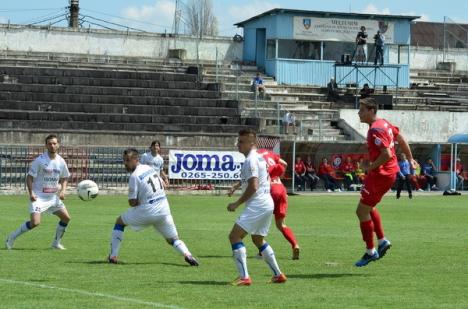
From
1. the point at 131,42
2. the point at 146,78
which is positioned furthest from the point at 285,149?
the point at 131,42

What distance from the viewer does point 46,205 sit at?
17.3m

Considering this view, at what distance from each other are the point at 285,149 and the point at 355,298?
32.6m

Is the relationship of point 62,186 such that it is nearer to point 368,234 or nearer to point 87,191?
point 87,191

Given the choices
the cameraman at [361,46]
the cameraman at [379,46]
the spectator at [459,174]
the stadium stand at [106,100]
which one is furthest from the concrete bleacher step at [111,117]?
the cameraman at [379,46]

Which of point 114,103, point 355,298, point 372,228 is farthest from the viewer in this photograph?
point 114,103

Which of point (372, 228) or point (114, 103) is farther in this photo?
point (114, 103)

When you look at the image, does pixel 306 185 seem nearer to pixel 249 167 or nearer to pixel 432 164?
pixel 432 164

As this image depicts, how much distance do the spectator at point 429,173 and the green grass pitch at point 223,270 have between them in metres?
21.6

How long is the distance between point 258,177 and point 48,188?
19.2ft

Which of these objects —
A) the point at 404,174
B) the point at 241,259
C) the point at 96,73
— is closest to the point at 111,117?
the point at 96,73

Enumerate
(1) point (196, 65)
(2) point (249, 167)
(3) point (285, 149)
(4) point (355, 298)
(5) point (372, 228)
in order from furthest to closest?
(1) point (196, 65) < (3) point (285, 149) < (5) point (372, 228) < (2) point (249, 167) < (4) point (355, 298)

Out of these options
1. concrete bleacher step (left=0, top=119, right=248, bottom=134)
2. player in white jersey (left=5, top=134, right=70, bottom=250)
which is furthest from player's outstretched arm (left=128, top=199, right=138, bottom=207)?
concrete bleacher step (left=0, top=119, right=248, bottom=134)

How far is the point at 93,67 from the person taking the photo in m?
51.9

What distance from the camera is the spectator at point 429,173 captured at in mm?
47094
